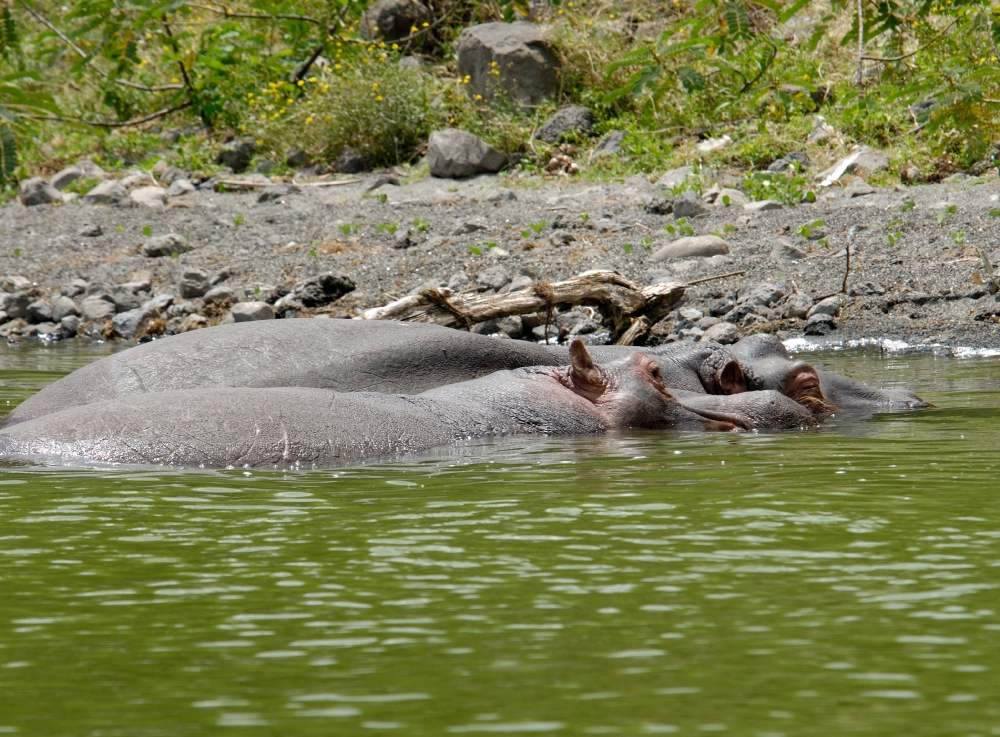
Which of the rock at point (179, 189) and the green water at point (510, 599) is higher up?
the rock at point (179, 189)

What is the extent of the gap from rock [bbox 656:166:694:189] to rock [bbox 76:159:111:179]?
26.2ft

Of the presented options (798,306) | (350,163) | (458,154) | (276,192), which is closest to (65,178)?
(276,192)

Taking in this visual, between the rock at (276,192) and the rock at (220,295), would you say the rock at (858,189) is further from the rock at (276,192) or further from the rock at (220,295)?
the rock at (276,192)

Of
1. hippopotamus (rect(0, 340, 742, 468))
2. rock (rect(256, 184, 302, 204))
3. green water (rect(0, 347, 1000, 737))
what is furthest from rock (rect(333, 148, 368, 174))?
green water (rect(0, 347, 1000, 737))

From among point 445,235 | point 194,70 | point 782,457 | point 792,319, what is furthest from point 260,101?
point 782,457

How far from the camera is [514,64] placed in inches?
678

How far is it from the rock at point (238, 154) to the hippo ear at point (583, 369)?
12.3 m

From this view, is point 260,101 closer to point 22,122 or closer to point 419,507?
point 22,122

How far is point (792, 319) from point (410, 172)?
703 centimetres

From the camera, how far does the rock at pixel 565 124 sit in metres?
16.2

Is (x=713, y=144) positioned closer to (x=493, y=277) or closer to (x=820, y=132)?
(x=820, y=132)

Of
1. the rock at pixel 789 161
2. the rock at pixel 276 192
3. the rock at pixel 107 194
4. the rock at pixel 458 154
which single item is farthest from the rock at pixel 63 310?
the rock at pixel 789 161

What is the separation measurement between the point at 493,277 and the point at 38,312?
448 cm

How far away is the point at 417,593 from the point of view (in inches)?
117
